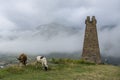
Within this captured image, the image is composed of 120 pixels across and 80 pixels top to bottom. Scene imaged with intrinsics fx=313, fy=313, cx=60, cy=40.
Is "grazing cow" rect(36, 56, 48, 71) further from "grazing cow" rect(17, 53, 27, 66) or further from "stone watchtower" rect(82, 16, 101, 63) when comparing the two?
"stone watchtower" rect(82, 16, 101, 63)

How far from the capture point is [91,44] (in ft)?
214

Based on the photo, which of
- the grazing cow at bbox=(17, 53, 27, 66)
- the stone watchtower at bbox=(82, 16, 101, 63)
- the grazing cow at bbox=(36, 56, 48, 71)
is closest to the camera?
the grazing cow at bbox=(36, 56, 48, 71)

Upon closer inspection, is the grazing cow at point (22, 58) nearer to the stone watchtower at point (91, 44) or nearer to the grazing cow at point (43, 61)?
the grazing cow at point (43, 61)

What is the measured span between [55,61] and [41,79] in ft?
58.9

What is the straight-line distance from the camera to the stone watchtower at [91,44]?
6475cm

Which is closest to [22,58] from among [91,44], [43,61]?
[43,61]

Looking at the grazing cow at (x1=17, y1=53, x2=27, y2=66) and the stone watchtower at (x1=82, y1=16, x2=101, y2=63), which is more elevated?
the stone watchtower at (x1=82, y1=16, x2=101, y2=63)

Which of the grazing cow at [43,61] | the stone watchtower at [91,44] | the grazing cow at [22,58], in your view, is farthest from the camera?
the stone watchtower at [91,44]

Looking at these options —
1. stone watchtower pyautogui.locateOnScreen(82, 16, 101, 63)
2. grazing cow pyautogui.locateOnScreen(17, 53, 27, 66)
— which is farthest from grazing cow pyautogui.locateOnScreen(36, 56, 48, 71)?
stone watchtower pyautogui.locateOnScreen(82, 16, 101, 63)

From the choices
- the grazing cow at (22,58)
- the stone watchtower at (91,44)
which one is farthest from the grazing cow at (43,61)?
the stone watchtower at (91,44)

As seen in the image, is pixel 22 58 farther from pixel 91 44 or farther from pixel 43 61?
pixel 91 44

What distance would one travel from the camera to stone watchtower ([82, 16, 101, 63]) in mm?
64750

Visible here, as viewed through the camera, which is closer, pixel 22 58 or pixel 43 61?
pixel 43 61

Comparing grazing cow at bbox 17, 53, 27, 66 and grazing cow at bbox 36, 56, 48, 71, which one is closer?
grazing cow at bbox 36, 56, 48, 71
